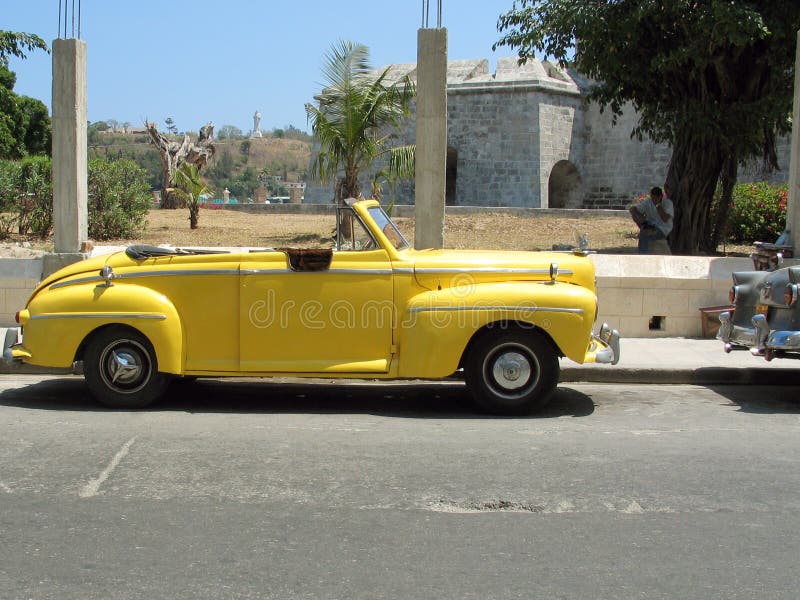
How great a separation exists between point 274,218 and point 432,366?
16947 mm

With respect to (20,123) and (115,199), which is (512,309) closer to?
(115,199)

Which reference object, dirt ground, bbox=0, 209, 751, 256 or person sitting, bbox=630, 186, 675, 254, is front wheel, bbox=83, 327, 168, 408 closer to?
dirt ground, bbox=0, 209, 751, 256

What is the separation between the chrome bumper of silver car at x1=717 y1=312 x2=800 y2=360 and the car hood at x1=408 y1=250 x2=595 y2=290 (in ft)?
4.84

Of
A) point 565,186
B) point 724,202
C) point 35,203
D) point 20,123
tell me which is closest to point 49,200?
point 35,203

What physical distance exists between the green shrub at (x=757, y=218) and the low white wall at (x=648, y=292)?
321 inches

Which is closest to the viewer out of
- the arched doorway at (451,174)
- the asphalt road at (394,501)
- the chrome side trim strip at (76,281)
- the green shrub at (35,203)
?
the asphalt road at (394,501)

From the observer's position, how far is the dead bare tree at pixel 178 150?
29953mm

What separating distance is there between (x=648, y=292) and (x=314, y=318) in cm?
531

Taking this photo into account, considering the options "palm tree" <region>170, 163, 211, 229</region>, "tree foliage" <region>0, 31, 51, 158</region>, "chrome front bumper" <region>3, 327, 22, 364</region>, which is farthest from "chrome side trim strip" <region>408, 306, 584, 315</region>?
"tree foliage" <region>0, 31, 51, 158</region>

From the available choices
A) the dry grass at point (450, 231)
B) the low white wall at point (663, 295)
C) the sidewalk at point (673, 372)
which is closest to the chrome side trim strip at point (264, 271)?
the sidewalk at point (673, 372)

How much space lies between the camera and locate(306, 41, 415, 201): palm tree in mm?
15281

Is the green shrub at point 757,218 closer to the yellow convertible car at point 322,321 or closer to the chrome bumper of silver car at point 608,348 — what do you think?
the chrome bumper of silver car at point 608,348

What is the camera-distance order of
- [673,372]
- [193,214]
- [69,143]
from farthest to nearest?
[193,214]
[69,143]
[673,372]

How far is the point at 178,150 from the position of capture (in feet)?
102
